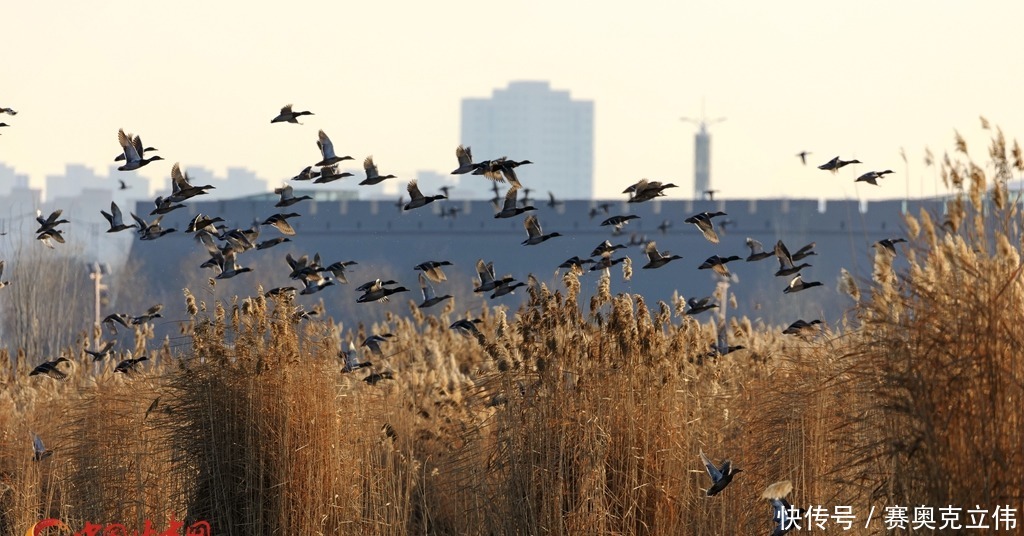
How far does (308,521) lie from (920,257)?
336 cm

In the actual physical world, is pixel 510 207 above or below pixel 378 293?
above

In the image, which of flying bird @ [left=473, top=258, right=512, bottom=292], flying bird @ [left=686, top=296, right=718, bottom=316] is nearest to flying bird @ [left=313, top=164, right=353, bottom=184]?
flying bird @ [left=473, top=258, right=512, bottom=292]

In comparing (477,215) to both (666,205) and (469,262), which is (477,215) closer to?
(469,262)

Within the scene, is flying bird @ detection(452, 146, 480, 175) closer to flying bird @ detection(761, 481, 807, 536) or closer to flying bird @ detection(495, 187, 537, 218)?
flying bird @ detection(495, 187, 537, 218)

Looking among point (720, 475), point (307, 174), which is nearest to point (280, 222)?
point (307, 174)

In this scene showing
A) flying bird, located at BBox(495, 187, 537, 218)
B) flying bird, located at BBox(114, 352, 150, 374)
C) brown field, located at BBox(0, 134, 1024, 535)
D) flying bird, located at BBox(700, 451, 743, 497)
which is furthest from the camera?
flying bird, located at BBox(114, 352, 150, 374)

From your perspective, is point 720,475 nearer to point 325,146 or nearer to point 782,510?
point 782,510

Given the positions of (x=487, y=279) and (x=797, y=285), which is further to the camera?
(x=487, y=279)

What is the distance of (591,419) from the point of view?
723cm

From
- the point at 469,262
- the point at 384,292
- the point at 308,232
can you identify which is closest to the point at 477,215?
the point at 469,262

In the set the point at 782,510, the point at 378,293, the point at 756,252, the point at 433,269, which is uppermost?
the point at 756,252

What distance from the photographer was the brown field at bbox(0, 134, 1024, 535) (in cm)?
580

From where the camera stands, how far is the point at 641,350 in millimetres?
7438

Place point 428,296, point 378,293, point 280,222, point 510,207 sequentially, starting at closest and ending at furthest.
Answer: point 510,207 < point 378,293 < point 280,222 < point 428,296
